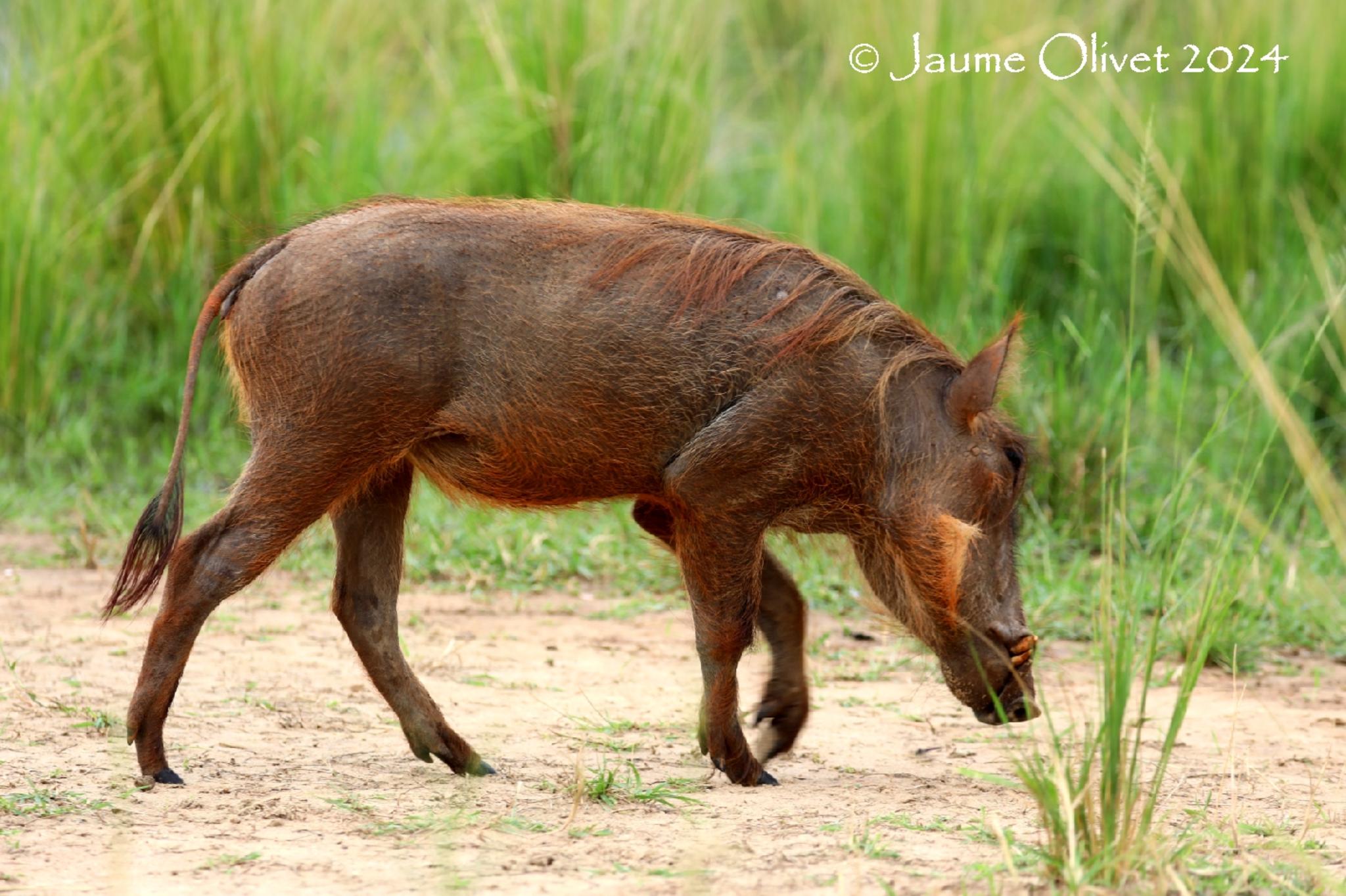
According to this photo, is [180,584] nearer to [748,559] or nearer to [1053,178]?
Answer: [748,559]

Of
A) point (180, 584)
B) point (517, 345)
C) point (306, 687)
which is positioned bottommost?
point (306, 687)

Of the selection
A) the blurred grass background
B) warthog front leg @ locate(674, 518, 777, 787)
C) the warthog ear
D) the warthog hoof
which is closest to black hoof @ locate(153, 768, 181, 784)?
the warthog hoof

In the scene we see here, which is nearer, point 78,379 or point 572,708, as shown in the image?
point 572,708

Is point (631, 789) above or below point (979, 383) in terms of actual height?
below

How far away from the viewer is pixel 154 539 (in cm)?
360

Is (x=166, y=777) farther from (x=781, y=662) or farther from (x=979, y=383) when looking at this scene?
(x=979, y=383)

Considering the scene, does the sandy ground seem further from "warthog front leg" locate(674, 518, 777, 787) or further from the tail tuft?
the tail tuft

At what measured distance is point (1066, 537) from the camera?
5742mm

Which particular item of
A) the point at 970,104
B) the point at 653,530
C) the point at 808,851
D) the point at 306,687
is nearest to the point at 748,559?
the point at 653,530

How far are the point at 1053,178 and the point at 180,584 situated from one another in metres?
5.04

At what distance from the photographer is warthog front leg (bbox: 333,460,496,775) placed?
12.1ft

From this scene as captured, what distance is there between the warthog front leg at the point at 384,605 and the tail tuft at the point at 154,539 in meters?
0.35

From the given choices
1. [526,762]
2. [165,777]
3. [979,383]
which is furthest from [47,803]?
[979,383]

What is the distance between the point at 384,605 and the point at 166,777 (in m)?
0.60
